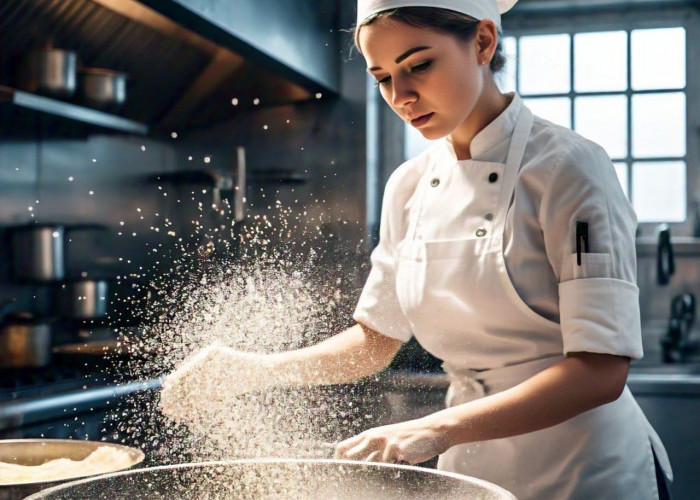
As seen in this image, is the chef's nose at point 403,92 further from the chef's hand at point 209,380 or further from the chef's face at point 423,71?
the chef's hand at point 209,380

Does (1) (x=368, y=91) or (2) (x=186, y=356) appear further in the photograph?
(1) (x=368, y=91)

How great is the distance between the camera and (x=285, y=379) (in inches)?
48.3

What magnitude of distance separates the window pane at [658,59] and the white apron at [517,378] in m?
2.89

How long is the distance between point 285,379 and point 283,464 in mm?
376

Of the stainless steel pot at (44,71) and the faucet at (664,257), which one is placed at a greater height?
the stainless steel pot at (44,71)

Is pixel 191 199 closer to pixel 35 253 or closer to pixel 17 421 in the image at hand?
pixel 35 253

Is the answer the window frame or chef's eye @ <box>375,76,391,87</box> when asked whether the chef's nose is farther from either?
the window frame

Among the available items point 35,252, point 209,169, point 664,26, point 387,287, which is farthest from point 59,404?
point 664,26

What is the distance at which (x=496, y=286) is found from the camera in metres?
1.16

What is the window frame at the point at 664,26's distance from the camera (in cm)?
380

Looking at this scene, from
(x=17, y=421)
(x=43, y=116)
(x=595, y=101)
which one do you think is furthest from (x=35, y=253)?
(x=595, y=101)

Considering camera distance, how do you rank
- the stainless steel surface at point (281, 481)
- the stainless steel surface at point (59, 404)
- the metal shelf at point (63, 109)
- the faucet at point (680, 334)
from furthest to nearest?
the faucet at point (680, 334)
the metal shelf at point (63, 109)
the stainless steel surface at point (59, 404)
the stainless steel surface at point (281, 481)

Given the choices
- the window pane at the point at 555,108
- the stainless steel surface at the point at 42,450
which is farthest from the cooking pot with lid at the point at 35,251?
the window pane at the point at 555,108

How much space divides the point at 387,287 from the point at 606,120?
9.38ft
